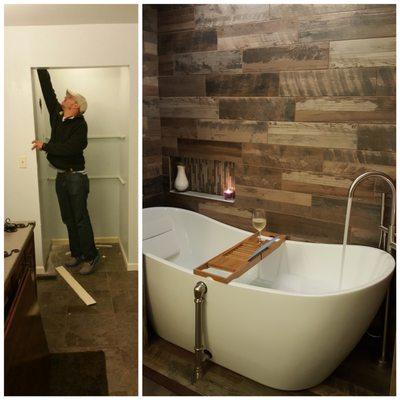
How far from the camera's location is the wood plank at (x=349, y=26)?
73.4 inches

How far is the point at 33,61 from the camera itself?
2615 millimetres

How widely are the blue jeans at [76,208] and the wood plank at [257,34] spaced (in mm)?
1394

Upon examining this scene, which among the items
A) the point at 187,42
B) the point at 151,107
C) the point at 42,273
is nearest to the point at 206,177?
the point at 151,107

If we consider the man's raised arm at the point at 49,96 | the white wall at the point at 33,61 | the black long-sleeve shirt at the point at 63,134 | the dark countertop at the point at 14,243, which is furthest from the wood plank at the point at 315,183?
the man's raised arm at the point at 49,96

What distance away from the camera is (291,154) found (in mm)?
2254

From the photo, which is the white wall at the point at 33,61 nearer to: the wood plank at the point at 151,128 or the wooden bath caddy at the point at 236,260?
the wood plank at the point at 151,128

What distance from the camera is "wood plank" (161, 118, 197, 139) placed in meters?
2.32

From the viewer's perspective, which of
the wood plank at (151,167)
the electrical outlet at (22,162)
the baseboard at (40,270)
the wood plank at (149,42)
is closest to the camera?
the wood plank at (149,42)

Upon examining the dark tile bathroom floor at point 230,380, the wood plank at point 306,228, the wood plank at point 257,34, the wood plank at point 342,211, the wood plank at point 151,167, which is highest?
the wood plank at point 257,34

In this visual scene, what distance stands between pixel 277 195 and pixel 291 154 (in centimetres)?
24

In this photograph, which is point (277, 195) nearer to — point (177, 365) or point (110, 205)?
point (177, 365)

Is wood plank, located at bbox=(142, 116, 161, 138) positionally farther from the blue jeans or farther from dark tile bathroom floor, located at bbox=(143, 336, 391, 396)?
dark tile bathroom floor, located at bbox=(143, 336, 391, 396)

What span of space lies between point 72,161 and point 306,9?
1.79 m

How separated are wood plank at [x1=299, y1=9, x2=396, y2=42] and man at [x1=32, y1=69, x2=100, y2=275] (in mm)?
1584
